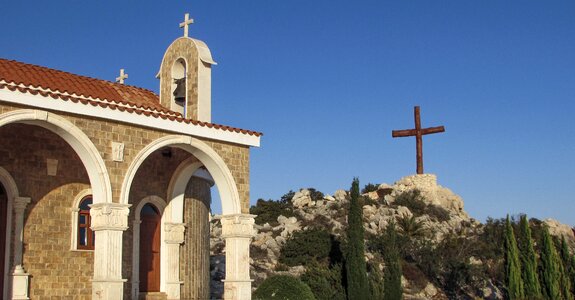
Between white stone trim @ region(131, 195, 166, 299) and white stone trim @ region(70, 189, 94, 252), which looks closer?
white stone trim @ region(70, 189, 94, 252)

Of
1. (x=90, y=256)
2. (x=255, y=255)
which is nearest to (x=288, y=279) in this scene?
(x=90, y=256)

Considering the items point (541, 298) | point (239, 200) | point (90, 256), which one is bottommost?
point (541, 298)

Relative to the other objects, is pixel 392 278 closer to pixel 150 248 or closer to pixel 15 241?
pixel 150 248

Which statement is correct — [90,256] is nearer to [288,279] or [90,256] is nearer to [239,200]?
[239,200]

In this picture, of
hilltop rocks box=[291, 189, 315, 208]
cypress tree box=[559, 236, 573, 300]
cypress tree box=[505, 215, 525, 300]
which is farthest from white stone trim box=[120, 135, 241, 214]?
hilltop rocks box=[291, 189, 315, 208]

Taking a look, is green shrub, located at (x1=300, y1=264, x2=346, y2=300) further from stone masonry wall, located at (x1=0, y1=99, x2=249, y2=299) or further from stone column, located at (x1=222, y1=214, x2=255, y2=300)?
stone masonry wall, located at (x1=0, y1=99, x2=249, y2=299)

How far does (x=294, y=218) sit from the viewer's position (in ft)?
154

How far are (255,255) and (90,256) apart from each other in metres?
22.0

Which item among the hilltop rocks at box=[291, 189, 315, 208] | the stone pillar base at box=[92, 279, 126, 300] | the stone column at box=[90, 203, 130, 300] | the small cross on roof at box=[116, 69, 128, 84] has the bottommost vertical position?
the stone pillar base at box=[92, 279, 126, 300]

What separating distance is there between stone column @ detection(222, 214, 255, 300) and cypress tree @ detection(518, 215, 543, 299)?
45.4 feet

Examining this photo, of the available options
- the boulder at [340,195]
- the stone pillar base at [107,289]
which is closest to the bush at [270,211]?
the boulder at [340,195]

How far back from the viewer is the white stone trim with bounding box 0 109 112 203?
1328 centimetres

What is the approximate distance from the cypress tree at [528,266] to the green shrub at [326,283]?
6.89m

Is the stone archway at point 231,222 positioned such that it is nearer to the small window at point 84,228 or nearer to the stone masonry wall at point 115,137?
the stone masonry wall at point 115,137
